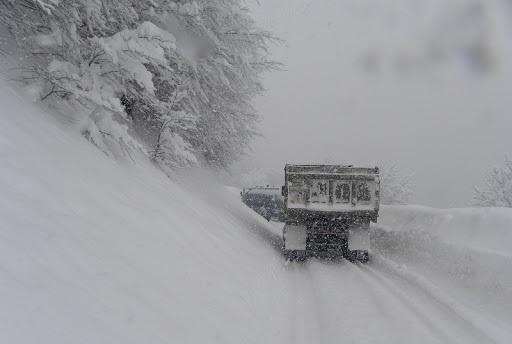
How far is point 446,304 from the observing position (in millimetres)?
6309

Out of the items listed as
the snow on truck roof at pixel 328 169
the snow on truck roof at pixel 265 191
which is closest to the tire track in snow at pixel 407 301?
the snow on truck roof at pixel 328 169

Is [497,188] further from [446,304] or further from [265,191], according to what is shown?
[446,304]

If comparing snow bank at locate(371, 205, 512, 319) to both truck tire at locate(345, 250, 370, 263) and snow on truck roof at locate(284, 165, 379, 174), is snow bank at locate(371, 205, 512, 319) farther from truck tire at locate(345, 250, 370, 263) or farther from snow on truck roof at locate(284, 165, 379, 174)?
snow on truck roof at locate(284, 165, 379, 174)

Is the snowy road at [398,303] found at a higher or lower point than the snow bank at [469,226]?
lower

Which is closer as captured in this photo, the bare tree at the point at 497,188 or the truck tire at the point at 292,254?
the truck tire at the point at 292,254

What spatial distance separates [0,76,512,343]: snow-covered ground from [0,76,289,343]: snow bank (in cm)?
2

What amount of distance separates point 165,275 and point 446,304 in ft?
14.4

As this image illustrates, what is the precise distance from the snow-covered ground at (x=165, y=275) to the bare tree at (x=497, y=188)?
109 feet

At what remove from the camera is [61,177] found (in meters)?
4.80

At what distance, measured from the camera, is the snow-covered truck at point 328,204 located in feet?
36.9

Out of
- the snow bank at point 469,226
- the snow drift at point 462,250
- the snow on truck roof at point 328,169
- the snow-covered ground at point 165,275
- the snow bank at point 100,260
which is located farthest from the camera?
the snow on truck roof at point 328,169

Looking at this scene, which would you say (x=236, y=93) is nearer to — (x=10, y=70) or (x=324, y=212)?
(x=324, y=212)

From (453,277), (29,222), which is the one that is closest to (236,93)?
(453,277)

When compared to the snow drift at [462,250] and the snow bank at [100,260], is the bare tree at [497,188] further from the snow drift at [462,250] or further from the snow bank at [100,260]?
the snow bank at [100,260]
